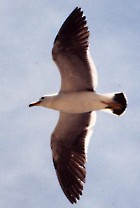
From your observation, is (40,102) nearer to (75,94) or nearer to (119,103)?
(75,94)

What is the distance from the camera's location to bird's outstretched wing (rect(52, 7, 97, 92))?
1478cm

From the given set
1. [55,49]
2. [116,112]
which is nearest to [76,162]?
[116,112]

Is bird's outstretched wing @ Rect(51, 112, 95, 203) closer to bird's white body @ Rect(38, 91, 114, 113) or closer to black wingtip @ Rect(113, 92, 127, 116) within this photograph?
bird's white body @ Rect(38, 91, 114, 113)

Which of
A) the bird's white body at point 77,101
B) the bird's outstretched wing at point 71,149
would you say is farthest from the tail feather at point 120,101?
the bird's outstretched wing at point 71,149

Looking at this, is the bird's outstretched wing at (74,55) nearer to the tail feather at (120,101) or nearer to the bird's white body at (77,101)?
the bird's white body at (77,101)

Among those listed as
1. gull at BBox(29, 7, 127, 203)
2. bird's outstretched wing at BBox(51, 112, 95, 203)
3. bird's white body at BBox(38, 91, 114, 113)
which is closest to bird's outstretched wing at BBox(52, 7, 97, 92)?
gull at BBox(29, 7, 127, 203)

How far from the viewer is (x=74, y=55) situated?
1478 cm

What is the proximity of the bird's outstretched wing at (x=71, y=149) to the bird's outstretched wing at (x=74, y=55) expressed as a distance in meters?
0.84

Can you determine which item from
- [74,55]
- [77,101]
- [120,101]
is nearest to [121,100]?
[120,101]

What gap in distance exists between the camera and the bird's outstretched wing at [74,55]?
1478 centimetres

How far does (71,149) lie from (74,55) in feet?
6.64

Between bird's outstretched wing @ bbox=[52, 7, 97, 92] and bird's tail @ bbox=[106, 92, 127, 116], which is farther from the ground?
bird's outstretched wing @ bbox=[52, 7, 97, 92]

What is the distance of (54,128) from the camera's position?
15.6 meters

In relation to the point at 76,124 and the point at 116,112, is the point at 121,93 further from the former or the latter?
the point at 76,124
